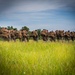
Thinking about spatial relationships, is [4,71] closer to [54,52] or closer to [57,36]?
[54,52]

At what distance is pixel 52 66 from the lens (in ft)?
6.78

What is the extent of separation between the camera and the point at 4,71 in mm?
2143

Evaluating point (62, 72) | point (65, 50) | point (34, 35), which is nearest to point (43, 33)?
point (34, 35)

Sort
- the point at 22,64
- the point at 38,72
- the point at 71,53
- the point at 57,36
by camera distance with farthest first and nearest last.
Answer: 1. the point at 57,36
2. the point at 71,53
3. the point at 22,64
4. the point at 38,72

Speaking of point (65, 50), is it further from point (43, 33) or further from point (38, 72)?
point (43, 33)

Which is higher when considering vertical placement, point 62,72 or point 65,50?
point 65,50

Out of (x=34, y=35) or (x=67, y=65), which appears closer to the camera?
(x=67, y=65)

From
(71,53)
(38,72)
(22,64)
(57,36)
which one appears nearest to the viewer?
(38,72)

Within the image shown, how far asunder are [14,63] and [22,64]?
0.25 feet

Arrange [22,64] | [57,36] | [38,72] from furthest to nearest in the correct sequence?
1. [57,36]
2. [22,64]
3. [38,72]

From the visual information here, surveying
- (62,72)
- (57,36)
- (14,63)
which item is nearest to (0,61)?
(14,63)

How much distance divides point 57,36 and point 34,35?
0.61 meters

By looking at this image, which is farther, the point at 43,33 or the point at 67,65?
the point at 43,33

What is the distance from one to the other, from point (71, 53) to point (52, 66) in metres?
0.36
